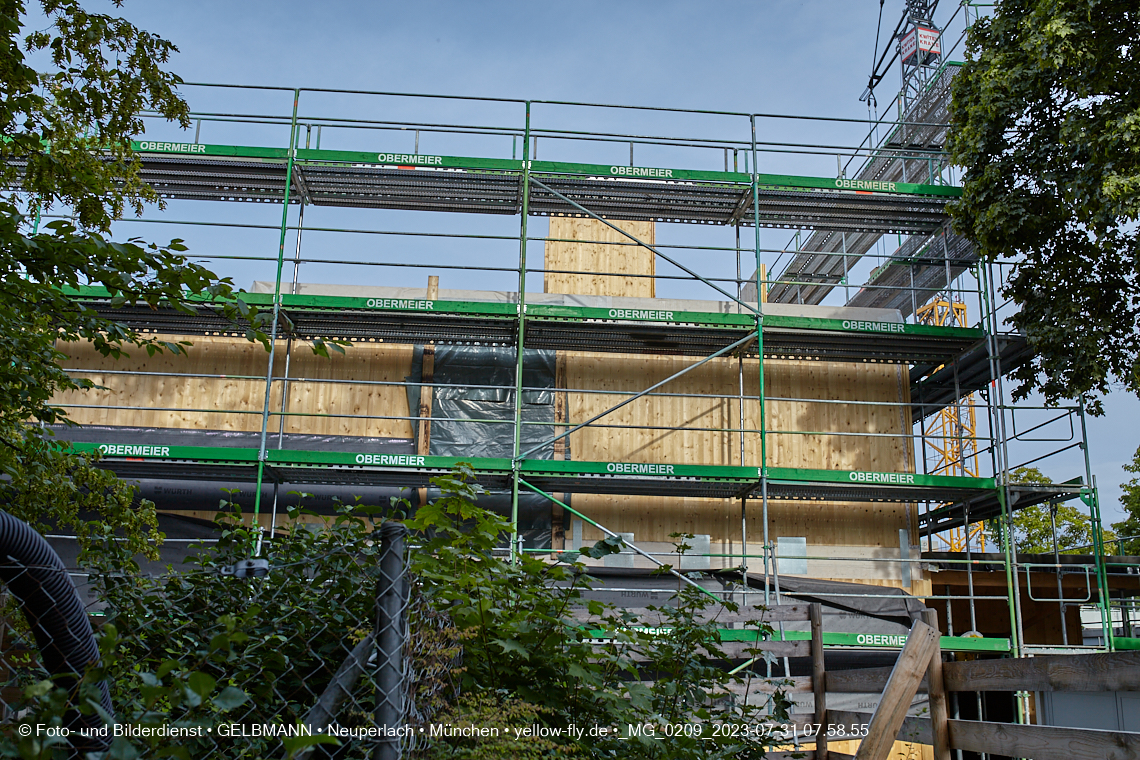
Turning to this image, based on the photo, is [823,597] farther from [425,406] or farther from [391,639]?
[391,639]

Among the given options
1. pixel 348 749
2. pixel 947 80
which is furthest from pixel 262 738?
pixel 947 80

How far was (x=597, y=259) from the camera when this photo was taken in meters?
17.2

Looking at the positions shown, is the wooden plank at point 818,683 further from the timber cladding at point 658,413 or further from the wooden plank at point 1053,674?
the timber cladding at point 658,413

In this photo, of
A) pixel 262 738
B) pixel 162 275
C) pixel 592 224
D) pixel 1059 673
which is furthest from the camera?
pixel 592 224

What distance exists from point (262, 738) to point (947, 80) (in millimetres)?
18017

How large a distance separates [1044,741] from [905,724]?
1889 mm

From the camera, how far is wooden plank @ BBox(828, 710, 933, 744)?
17.7 feet

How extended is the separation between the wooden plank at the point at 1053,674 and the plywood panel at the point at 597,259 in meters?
12.3

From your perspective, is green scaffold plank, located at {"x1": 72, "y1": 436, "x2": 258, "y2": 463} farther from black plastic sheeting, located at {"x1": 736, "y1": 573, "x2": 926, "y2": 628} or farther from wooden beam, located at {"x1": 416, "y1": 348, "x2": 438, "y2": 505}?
black plastic sheeting, located at {"x1": 736, "y1": 573, "x2": 926, "y2": 628}

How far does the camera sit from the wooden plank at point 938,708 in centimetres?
471

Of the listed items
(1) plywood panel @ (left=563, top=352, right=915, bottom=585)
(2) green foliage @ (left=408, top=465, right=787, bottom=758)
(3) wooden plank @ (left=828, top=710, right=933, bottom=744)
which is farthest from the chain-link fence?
(1) plywood panel @ (left=563, top=352, right=915, bottom=585)

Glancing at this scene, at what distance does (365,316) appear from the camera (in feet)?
45.9

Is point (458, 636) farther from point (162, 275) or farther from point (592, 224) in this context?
point (592, 224)

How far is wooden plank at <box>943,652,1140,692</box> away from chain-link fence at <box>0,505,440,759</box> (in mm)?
2435
